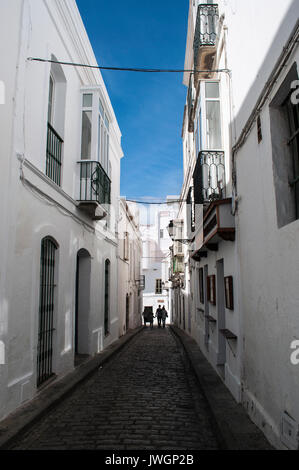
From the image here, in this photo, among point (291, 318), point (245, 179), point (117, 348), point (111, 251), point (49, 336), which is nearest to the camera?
point (291, 318)

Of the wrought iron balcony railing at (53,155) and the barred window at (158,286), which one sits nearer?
the wrought iron balcony railing at (53,155)

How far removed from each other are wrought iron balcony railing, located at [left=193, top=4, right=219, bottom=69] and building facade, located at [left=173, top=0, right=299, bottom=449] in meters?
0.75

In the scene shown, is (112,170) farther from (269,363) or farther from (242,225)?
(269,363)

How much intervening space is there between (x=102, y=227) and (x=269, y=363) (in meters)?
7.97

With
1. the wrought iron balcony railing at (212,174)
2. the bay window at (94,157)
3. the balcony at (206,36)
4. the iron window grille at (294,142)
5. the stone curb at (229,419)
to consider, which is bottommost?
the stone curb at (229,419)

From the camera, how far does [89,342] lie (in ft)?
31.3

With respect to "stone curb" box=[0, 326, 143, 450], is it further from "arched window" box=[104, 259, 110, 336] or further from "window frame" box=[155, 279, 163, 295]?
"window frame" box=[155, 279, 163, 295]

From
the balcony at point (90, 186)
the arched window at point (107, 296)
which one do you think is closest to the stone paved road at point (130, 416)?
the balcony at point (90, 186)

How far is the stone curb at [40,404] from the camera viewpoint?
4.14 metres

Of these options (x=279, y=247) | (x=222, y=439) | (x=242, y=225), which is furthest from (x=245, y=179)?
(x=222, y=439)

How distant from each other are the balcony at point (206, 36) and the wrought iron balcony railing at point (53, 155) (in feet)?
12.1

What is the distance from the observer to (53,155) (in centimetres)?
709

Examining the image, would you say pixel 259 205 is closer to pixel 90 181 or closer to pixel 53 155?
pixel 53 155

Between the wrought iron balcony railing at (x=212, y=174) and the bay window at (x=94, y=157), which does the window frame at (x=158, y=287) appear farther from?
the wrought iron balcony railing at (x=212, y=174)
